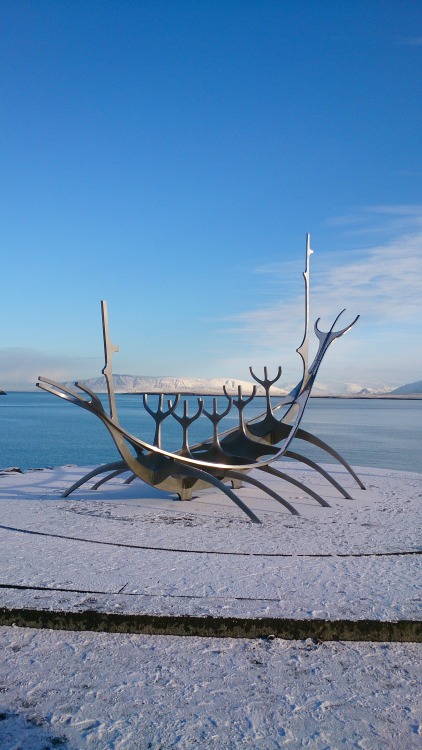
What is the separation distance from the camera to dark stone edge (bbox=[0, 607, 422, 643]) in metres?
5.02

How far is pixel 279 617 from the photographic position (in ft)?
16.8

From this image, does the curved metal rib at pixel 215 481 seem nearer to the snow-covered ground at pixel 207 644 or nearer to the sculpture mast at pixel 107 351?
the snow-covered ground at pixel 207 644

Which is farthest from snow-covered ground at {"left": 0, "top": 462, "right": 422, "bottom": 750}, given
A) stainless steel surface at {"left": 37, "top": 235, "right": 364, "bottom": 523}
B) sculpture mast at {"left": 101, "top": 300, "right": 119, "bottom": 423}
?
sculpture mast at {"left": 101, "top": 300, "right": 119, "bottom": 423}

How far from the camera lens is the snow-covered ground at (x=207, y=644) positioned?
379 centimetres

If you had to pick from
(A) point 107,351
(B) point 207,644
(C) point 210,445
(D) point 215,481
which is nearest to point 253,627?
(B) point 207,644

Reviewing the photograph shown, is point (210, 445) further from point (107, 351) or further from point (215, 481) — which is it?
point (107, 351)

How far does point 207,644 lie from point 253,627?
1.24 ft

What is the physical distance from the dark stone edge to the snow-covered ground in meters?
0.06

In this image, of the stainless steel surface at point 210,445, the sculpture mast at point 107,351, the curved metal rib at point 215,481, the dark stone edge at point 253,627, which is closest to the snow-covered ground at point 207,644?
the dark stone edge at point 253,627

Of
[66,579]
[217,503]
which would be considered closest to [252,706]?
[66,579]

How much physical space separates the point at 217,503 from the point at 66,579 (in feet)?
16.6

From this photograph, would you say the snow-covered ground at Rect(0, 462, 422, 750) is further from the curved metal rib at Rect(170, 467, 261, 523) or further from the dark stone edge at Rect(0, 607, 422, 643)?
the curved metal rib at Rect(170, 467, 261, 523)

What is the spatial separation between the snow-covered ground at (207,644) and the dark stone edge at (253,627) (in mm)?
63

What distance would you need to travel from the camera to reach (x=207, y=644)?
494 centimetres
